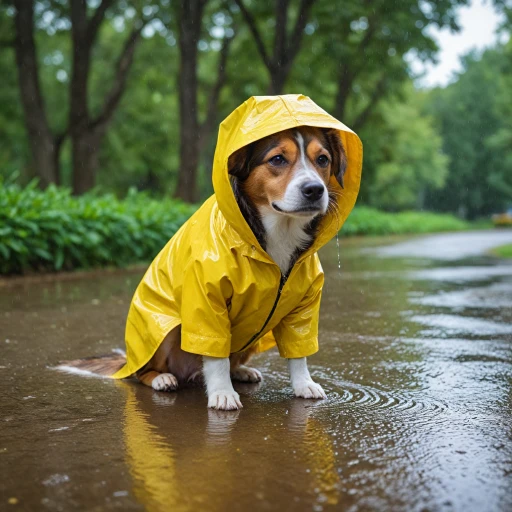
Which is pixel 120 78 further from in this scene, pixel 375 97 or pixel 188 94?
pixel 375 97

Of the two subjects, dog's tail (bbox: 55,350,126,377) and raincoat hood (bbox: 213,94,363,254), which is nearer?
raincoat hood (bbox: 213,94,363,254)

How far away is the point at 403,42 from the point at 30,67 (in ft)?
37.3

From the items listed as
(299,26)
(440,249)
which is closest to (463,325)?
(299,26)

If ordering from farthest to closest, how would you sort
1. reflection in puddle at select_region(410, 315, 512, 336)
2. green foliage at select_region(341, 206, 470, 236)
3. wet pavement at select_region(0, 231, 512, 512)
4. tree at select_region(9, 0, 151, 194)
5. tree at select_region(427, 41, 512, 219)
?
tree at select_region(427, 41, 512, 219) < green foliage at select_region(341, 206, 470, 236) < tree at select_region(9, 0, 151, 194) < reflection in puddle at select_region(410, 315, 512, 336) < wet pavement at select_region(0, 231, 512, 512)

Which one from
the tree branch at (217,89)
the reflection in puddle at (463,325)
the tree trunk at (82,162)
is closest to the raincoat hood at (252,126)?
the reflection in puddle at (463,325)

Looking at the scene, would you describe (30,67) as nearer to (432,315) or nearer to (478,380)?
(432,315)

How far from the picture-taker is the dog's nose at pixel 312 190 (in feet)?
11.6

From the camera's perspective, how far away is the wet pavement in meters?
2.39

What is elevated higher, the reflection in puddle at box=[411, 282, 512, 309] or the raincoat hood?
the raincoat hood

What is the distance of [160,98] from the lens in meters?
41.6

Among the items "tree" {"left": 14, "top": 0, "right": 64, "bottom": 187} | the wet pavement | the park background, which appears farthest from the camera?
"tree" {"left": 14, "top": 0, "right": 64, "bottom": 187}

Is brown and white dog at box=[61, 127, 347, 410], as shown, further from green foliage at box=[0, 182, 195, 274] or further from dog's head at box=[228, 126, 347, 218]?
green foliage at box=[0, 182, 195, 274]

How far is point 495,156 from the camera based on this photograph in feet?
231

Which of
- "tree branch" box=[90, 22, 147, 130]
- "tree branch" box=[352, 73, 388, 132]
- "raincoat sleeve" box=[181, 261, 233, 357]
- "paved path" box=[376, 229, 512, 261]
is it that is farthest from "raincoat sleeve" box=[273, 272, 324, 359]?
"tree branch" box=[352, 73, 388, 132]
